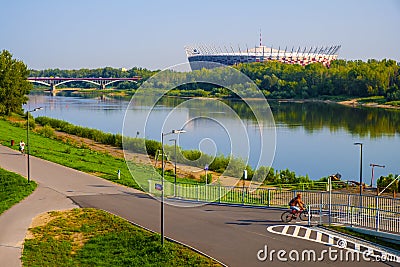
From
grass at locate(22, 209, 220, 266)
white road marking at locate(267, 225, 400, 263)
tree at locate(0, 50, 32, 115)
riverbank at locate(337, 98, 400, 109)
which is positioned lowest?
grass at locate(22, 209, 220, 266)

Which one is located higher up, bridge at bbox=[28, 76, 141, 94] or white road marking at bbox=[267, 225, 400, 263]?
bridge at bbox=[28, 76, 141, 94]

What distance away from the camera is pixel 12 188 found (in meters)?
18.6

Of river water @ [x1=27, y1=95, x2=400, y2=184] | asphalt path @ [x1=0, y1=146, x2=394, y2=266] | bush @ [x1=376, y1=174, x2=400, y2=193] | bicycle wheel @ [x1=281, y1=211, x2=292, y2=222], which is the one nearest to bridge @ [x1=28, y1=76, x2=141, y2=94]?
river water @ [x1=27, y1=95, x2=400, y2=184]

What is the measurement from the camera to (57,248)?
1259 centimetres

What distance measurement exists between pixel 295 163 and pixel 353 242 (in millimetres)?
21108

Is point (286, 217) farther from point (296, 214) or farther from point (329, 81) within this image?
point (329, 81)

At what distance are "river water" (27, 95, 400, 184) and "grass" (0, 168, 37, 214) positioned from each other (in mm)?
4140

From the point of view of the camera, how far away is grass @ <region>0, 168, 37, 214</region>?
1670 cm

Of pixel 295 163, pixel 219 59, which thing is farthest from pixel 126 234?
pixel 219 59

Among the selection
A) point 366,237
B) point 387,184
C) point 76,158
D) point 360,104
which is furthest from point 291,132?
point 366,237

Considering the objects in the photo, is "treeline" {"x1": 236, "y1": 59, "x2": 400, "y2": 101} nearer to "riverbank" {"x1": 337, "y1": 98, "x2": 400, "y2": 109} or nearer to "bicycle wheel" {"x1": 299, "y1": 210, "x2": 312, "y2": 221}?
"riverbank" {"x1": 337, "y1": 98, "x2": 400, "y2": 109}

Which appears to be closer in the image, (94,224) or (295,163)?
(94,224)

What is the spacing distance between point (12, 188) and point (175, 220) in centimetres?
748

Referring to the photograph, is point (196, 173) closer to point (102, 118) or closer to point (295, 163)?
point (295, 163)
